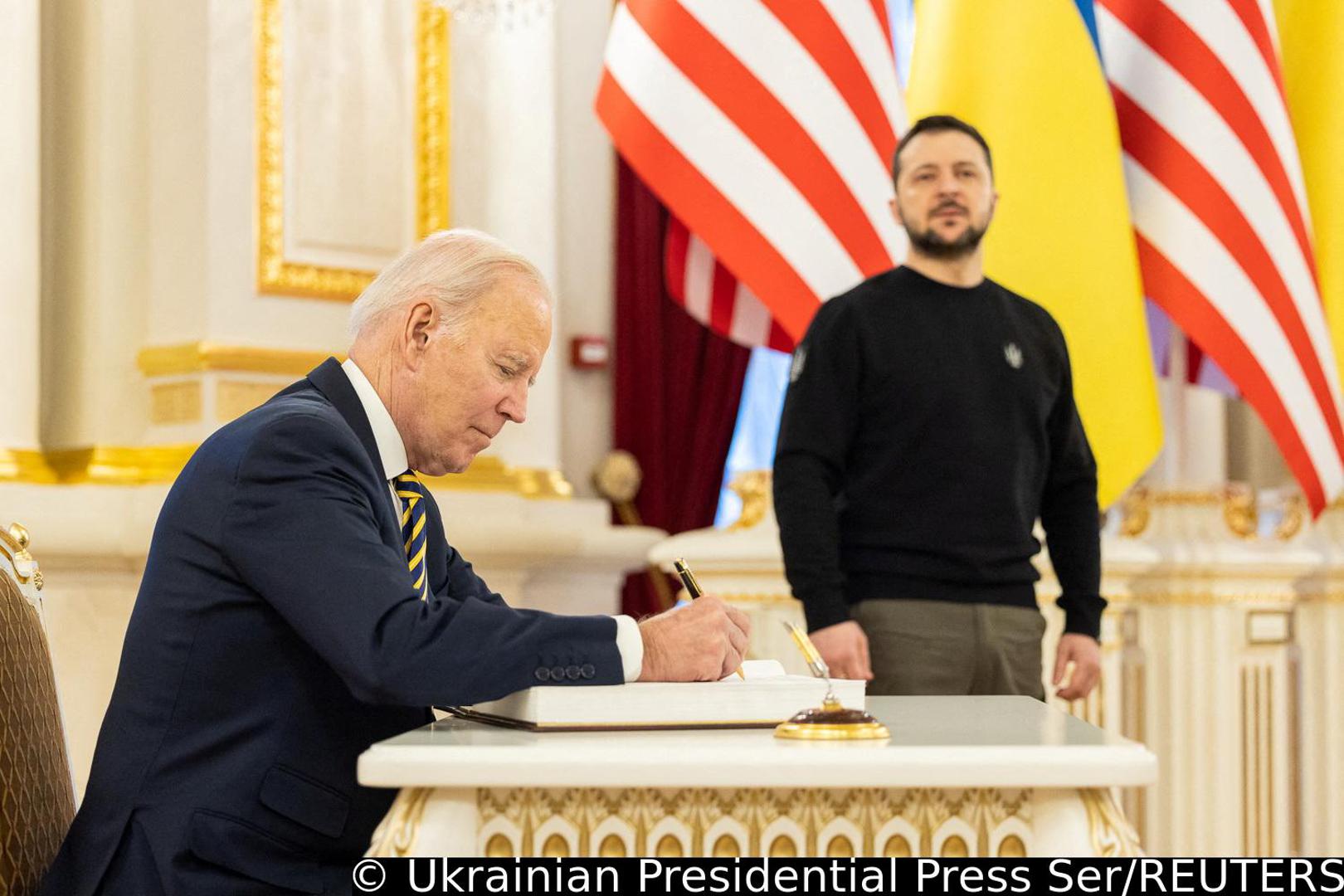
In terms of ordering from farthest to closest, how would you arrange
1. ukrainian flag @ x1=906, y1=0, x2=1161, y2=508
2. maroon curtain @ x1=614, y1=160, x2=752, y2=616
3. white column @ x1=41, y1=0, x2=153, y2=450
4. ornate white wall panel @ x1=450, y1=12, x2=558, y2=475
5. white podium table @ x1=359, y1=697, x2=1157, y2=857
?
1. maroon curtain @ x1=614, y1=160, x2=752, y2=616
2. ornate white wall panel @ x1=450, y1=12, x2=558, y2=475
3. white column @ x1=41, y1=0, x2=153, y2=450
4. ukrainian flag @ x1=906, y1=0, x2=1161, y2=508
5. white podium table @ x1=359, y1=697, x2=1157, y2=857

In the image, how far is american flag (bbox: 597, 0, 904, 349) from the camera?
380 cm

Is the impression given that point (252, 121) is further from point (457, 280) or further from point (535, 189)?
point (457, 280)

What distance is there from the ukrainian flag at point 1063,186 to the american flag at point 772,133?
18cm

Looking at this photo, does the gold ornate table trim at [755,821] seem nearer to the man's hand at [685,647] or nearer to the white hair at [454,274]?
the man's hand at [685,647]

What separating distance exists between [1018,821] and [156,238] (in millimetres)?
3245

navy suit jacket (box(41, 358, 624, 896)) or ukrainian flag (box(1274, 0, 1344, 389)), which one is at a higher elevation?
ukrainian flag (box(1274, 0, 1344, 389))

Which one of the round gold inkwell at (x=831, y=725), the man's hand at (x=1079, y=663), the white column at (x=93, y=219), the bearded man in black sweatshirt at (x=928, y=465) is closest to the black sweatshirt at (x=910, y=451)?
the bearded man in black sweatshirt at (x=928, y=465)

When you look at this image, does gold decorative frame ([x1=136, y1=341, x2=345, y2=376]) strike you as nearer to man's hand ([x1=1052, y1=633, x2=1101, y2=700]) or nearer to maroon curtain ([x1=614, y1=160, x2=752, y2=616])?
man's hand ([x1=1052, y1=633, x2=1101, y2=700])

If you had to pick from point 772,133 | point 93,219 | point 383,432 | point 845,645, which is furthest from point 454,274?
point 93,219

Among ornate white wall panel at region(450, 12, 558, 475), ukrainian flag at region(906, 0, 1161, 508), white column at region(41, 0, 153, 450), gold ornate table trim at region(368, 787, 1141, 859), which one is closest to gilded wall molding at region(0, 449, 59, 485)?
white column at region(41, 0, 153, 450)

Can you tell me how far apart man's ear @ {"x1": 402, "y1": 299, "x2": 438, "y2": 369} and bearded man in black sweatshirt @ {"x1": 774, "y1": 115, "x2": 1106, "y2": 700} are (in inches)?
47.7

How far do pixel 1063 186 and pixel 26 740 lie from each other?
284 cm

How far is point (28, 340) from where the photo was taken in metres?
3.82

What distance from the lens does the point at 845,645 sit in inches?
107
